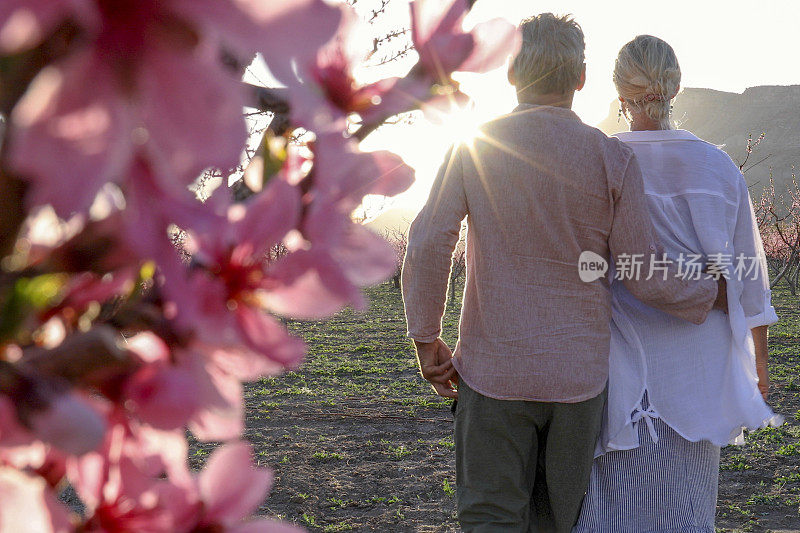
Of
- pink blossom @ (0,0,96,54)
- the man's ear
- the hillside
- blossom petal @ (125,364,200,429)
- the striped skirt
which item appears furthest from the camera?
the hillside

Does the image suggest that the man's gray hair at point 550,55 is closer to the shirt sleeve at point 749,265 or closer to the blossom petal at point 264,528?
the shirt sleeve at point 749,265

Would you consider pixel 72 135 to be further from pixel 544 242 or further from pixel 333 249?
pixel 544 242

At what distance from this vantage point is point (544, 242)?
2293 millimetres

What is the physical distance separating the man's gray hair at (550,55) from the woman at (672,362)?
27cm

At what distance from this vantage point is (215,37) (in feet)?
0.75

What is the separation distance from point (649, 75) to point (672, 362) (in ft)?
3.23

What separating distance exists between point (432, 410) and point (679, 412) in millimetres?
4499

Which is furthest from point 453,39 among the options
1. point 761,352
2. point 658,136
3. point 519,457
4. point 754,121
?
point 754,121

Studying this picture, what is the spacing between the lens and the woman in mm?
2459

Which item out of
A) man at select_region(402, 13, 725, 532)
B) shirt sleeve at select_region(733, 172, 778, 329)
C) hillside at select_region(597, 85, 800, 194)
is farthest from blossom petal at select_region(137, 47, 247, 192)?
hillside at select_region(597, 85, 800, 194)

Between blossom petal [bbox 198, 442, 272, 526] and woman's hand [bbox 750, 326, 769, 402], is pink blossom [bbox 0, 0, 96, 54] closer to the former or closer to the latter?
blossom petal [bbox 198, 442, 272, 526]

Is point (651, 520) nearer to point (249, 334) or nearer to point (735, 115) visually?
point (249, 334)

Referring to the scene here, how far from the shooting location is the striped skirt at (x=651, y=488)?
8.18ft

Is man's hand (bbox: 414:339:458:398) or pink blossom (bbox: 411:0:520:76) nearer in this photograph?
pink blossom (bbox: 411:0:520:76)
